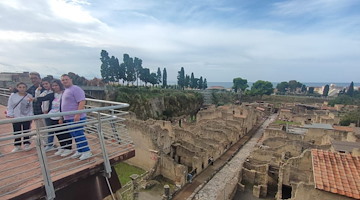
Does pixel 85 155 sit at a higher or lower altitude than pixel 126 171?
higher

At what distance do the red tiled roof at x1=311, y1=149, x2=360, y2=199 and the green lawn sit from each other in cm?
1165

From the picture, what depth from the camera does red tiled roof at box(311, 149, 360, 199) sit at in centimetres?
663

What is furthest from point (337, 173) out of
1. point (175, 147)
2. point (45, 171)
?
point (175, 147)

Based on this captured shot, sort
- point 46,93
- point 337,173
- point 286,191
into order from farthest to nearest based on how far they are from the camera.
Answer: point 286,191, point 337,173, point 46,93

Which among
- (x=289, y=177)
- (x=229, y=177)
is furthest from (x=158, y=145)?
(x=289, y=177)

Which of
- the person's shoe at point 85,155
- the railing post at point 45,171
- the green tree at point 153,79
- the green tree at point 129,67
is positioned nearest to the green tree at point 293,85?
the green tree at point 153,79

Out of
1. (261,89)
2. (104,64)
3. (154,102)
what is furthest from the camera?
(261,89)

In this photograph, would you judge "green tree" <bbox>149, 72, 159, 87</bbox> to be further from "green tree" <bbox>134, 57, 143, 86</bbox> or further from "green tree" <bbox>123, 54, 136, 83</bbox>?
"green tree" <bbox>123, 54, 136, 83</bbox>

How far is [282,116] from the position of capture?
134 ft

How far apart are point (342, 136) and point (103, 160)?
90.3 ft

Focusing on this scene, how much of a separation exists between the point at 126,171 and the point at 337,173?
1368 centimetres

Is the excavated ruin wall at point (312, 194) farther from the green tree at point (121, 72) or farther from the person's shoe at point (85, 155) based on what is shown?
the green tree at point (121, 72)

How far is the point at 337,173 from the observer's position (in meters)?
7.31

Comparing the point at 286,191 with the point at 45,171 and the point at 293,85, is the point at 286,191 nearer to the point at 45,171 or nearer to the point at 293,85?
the point at 45,171
